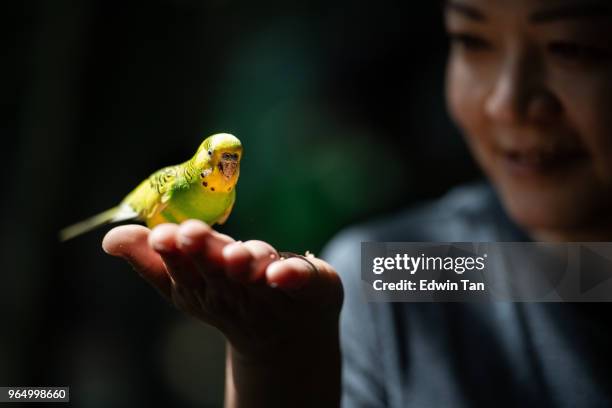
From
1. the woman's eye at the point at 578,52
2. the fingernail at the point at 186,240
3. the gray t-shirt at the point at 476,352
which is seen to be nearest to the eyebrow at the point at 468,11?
the woman's eye at the point at 578,52

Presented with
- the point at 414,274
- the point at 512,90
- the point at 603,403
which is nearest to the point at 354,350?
the point at 414,274

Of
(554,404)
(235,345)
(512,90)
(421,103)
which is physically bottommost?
(554,404)

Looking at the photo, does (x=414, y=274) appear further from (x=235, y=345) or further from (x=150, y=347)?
(x=150, y=347)

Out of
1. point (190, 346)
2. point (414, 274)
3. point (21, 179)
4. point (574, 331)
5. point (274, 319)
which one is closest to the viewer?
point (274, 319)

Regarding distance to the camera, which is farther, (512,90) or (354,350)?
(354,350)

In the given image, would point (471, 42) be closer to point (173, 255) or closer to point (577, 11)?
point (577, 11)

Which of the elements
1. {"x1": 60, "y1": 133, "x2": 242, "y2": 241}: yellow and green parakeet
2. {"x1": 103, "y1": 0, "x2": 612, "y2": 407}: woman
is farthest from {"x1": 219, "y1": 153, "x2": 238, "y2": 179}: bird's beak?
{"x1": 103, "y1": 0, "x2": 612, "y2": 407}: woman

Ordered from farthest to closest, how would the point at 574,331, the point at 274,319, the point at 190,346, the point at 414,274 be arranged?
the point at 190,346 < the point at 574,331 < the point at 414,274 < the point at 274,319
